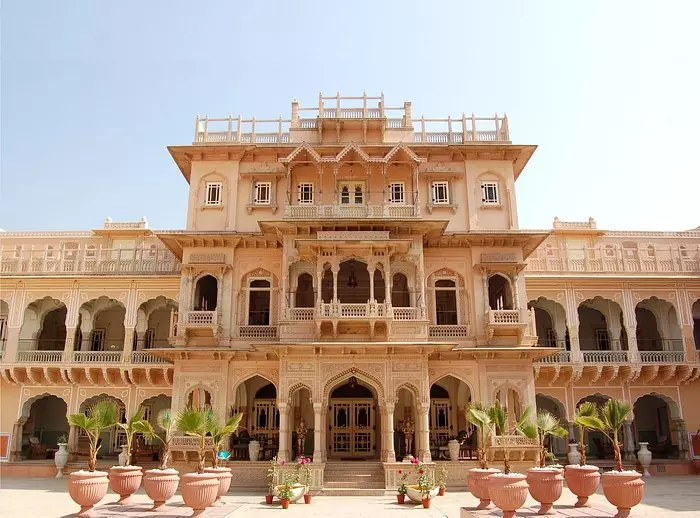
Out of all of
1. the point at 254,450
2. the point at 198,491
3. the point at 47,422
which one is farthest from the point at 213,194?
the point at 47,422

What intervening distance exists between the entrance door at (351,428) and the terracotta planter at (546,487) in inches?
442

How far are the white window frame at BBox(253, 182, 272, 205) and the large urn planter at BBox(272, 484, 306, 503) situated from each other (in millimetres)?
11916

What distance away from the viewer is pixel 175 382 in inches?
933

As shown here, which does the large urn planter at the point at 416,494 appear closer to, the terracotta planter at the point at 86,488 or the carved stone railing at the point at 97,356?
the terracotta planter at the point at 86,488

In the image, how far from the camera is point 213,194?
85.6 feet

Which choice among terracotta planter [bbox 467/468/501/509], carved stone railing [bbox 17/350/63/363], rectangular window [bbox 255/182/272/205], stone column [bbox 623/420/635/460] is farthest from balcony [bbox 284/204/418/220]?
stone column [bbox 623/420/635/460]

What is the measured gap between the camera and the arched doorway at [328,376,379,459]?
1009 inches

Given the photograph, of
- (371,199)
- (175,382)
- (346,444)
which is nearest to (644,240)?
(371,199)

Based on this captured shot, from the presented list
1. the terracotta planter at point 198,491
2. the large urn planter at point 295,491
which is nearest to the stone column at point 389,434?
the large urn planter at point 295,491

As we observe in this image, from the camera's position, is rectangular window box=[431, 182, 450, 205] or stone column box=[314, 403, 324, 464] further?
rectangular window box=[431, 182, 450, 205]

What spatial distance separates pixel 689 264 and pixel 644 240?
437cm

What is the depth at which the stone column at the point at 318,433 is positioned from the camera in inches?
850

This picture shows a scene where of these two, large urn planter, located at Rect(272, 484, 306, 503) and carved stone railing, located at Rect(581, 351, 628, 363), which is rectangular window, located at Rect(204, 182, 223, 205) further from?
carved stone railing, located at Rect(581, 351, 628, 363)

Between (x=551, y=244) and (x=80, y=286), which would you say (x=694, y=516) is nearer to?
(x=551, y=244)
